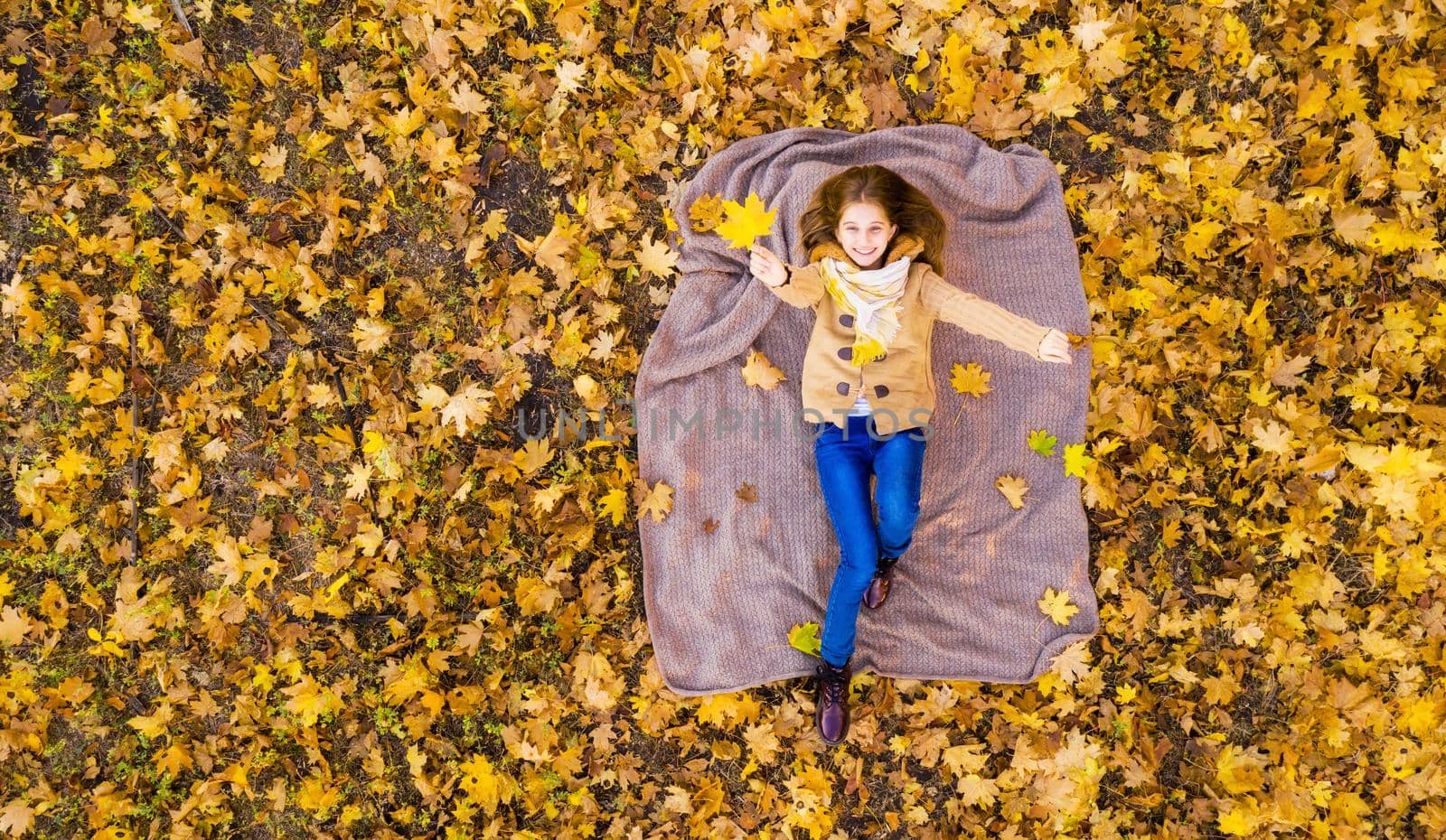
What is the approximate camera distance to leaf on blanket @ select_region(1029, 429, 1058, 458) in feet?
12.3

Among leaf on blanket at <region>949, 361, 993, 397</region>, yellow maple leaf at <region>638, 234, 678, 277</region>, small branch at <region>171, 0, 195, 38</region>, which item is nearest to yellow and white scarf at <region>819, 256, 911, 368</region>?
leaf on blanket at <region>949, 361, 993, 397</region>

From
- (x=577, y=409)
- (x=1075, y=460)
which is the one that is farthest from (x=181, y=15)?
(x=1075, y=460)

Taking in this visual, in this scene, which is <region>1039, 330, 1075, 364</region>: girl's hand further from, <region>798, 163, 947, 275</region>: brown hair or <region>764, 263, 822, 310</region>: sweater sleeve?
<region>764, 263, 822, 310</region>: sweater sleeve

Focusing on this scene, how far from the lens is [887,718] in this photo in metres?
3.79

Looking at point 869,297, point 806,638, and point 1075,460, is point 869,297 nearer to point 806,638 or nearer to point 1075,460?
point 1075,460

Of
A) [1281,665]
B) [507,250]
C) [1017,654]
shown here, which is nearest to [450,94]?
[507,250]

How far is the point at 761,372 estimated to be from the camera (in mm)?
Answer: 3832

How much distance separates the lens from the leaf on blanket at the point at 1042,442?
376 centimetres

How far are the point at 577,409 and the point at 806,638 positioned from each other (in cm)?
160

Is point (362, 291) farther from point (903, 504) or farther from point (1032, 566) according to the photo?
point (1032, 566)

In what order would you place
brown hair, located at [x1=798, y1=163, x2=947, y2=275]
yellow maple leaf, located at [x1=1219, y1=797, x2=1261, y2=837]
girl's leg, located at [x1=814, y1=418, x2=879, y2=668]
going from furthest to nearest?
yellow maple leaf, located at [x1=1219, y1=797, x2=1261, y2=837] → girl's leg, located at [x1=814, y1=418, x2=879, y2=668] → brown hair, located at [x1=798, y1=163, x2=947, y2=275]

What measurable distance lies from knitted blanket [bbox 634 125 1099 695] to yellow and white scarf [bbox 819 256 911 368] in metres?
0.59

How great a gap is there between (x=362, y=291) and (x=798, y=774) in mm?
3257

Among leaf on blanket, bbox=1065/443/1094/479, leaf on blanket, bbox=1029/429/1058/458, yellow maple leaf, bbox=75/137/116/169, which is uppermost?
yellow maple leaf, bbox=75/137/116/169
